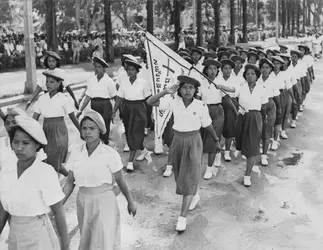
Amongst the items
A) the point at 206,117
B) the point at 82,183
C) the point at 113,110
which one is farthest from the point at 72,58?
the point at 82,183

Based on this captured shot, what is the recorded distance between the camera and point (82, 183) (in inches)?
157

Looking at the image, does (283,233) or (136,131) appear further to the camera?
(136,131)

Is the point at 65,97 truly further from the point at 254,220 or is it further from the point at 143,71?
the point at 143,71

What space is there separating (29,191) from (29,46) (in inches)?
515

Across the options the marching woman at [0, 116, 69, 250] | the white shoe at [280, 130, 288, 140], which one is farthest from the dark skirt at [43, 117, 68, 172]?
the white shoe at [280, 130, 288, 140]

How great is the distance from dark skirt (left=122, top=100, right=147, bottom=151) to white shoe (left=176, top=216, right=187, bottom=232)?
250cm

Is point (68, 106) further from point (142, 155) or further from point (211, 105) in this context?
point (142, 155)

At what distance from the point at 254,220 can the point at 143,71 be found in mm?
4528

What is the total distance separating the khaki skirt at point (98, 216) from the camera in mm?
3951

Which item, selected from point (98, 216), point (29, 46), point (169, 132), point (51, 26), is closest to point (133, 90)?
point (169, 132)

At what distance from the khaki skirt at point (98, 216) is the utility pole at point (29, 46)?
1229cm

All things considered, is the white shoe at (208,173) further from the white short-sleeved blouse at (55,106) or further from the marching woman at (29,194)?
the marching woman at (29,194)

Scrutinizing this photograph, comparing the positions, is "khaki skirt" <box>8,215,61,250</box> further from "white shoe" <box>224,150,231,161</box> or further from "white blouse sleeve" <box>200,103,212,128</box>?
"white shoe" <box>224,150,231,161</box>

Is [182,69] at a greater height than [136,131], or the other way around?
[182,69]
